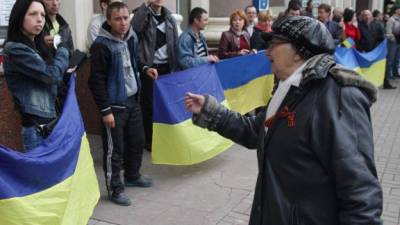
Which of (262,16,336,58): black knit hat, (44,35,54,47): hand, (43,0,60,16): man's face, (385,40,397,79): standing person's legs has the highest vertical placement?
(43,0,60,16): man's face

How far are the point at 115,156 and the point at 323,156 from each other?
2.88 meters

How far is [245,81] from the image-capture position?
7211mm

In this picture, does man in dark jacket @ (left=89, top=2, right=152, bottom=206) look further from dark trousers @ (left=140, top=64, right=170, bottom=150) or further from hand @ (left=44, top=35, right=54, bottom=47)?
dark trousers @ (left=140, top=64, right=170, bottom=150)

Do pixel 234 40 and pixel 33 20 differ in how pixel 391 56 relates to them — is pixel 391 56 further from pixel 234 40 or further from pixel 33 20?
pixel 33 20

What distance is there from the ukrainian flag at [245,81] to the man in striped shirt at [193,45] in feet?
1.08

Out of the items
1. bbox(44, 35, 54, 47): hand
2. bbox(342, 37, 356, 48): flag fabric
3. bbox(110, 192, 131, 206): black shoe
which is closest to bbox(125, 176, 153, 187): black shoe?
bbox(110, 192, 131, 206): black shoe

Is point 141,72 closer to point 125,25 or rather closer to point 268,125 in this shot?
point 125,25

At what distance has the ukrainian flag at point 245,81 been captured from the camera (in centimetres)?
675

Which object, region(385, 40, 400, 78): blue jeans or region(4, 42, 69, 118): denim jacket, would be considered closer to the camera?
region(4, 42, 69, 118): denim jacket

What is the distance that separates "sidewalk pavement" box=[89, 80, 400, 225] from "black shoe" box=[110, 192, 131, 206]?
1.8 inches

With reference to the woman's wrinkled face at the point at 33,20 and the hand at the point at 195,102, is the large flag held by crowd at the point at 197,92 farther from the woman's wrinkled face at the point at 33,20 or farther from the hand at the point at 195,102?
the hand at the point at 195,102

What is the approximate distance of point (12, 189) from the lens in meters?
3.06

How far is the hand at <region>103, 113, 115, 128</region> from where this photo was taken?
14.7ft

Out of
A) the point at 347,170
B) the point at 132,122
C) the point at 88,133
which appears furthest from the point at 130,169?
the point at 347,170
